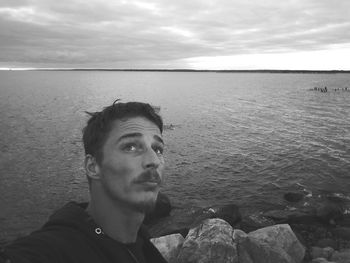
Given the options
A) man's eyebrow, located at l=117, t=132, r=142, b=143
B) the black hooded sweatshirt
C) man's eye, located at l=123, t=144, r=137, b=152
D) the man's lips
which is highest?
man's eyebrow, located at l=117, t=132, r=142, b=143

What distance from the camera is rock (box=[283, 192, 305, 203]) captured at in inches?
762

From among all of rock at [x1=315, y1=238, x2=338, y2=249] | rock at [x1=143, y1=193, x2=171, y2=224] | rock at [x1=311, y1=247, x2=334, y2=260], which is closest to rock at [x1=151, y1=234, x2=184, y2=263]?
rock at [x1=311, y1=247, x2=334, y2=260]

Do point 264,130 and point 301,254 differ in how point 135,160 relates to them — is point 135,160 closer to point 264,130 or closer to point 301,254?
point 301,254

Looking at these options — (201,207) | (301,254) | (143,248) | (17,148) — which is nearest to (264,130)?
(201,207)

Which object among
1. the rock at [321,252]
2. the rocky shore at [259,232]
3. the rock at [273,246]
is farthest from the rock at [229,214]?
the rock at [273,246]

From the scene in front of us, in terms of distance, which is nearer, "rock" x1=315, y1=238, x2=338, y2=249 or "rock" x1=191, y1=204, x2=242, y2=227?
"rock" x1=315, y1=238, x2=338, y2=249

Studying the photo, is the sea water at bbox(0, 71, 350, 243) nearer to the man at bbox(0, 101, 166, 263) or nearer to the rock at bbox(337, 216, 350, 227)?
the rock at bbox(337, 216, 350, 227)

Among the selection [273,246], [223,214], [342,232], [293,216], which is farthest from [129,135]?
[293,216]

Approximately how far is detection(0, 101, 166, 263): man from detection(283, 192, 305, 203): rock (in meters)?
17.8

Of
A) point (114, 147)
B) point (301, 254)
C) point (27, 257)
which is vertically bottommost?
point (301, 254)

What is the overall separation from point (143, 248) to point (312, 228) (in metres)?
14.7

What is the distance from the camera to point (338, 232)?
49.1 ft

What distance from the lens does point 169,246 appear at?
10.5 metres

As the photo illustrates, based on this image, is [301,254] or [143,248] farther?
[301,254]
